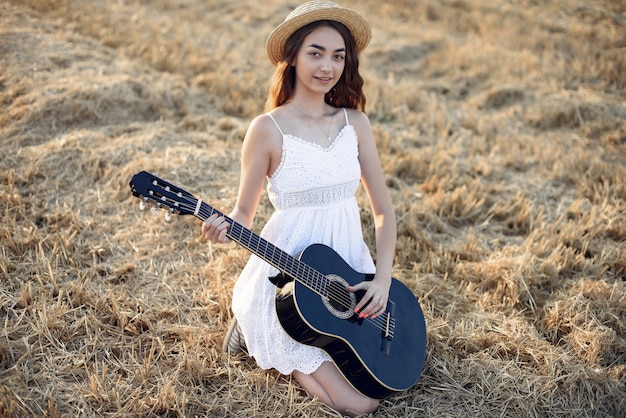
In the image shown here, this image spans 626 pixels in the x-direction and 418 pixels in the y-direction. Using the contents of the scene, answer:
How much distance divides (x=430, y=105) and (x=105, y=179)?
13.3 feet

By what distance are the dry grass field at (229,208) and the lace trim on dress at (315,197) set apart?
3.23ft

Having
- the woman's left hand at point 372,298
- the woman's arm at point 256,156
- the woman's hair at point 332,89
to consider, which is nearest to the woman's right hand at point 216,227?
the woman's arm at point 256,156

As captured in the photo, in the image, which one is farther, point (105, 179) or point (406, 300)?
point (105, 179)

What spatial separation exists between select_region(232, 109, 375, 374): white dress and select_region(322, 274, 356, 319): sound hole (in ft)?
0.87

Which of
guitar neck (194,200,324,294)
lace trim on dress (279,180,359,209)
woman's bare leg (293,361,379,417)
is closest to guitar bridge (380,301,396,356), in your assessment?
woman's bare leg (293,361,379,417)

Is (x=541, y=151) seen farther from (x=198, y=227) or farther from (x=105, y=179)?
(x=105, y=179)

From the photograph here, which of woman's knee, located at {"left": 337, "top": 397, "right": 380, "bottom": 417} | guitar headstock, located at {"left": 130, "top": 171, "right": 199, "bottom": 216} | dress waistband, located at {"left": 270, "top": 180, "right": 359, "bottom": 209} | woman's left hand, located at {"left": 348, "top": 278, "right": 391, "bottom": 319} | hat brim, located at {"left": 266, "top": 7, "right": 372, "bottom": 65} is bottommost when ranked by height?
woman's knee, located at {"left": 337, "top": 397, "right": 380, "bottom": 417}

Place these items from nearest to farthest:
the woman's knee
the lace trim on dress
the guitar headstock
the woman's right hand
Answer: the guitar headstock < the woman's right hand < the woman's knee < the lace trim on dress

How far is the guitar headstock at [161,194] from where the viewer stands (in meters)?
2.14

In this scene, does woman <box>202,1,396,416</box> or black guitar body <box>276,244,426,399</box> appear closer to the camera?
black guitar body <box>276,244,426,399</box>

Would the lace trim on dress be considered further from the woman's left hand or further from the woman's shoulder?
the woman's left hand

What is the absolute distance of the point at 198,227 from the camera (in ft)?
13.4

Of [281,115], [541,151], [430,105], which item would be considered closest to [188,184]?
[281,115]

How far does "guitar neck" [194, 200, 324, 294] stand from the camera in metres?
2.34
